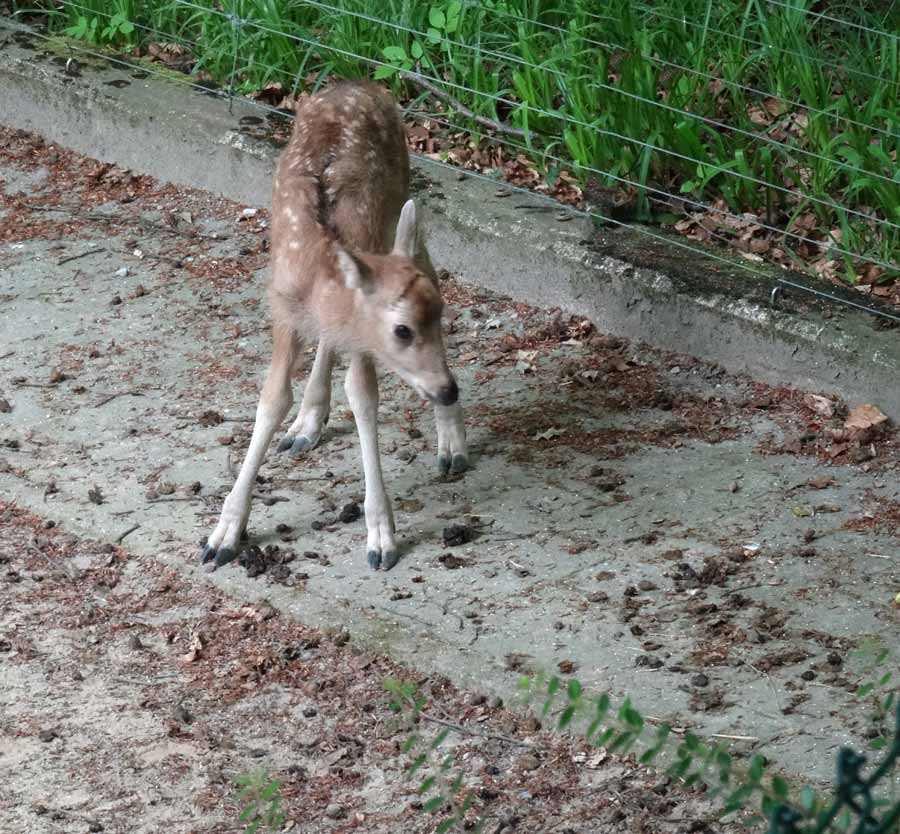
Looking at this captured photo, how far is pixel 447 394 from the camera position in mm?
5418

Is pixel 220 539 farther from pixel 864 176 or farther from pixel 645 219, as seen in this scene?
pixel 864 176

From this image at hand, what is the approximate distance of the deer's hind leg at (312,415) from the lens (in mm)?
6391

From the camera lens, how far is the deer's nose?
17.8 ft

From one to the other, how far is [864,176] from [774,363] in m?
1.05

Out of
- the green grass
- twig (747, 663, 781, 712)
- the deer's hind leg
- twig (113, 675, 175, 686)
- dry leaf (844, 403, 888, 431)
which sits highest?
the green grass

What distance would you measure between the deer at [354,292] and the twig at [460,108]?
1.76 m

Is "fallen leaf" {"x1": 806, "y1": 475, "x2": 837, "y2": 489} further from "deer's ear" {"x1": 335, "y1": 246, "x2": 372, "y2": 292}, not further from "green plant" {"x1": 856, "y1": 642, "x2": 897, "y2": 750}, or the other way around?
"deer's ear" {"x1": 335, "y1": 246, "x2": 372, "y2": 292}

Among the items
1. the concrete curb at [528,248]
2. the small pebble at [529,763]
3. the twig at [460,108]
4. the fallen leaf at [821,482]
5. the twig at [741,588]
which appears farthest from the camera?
the twig at [460,108]

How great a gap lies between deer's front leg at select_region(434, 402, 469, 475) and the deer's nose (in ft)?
2.58

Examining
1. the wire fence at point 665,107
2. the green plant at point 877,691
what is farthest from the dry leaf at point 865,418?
the green plant at point 877,691

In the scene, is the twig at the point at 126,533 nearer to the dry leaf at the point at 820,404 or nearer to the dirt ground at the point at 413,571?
the dirt ground at the point at 413,571

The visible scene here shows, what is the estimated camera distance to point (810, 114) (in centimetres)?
734

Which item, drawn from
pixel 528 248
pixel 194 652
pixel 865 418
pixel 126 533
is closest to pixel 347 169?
pixel 126 533

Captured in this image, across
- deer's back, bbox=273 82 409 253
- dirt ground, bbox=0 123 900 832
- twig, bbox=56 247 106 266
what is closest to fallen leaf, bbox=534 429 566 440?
dirt ground, bbox=0 123 900 832
